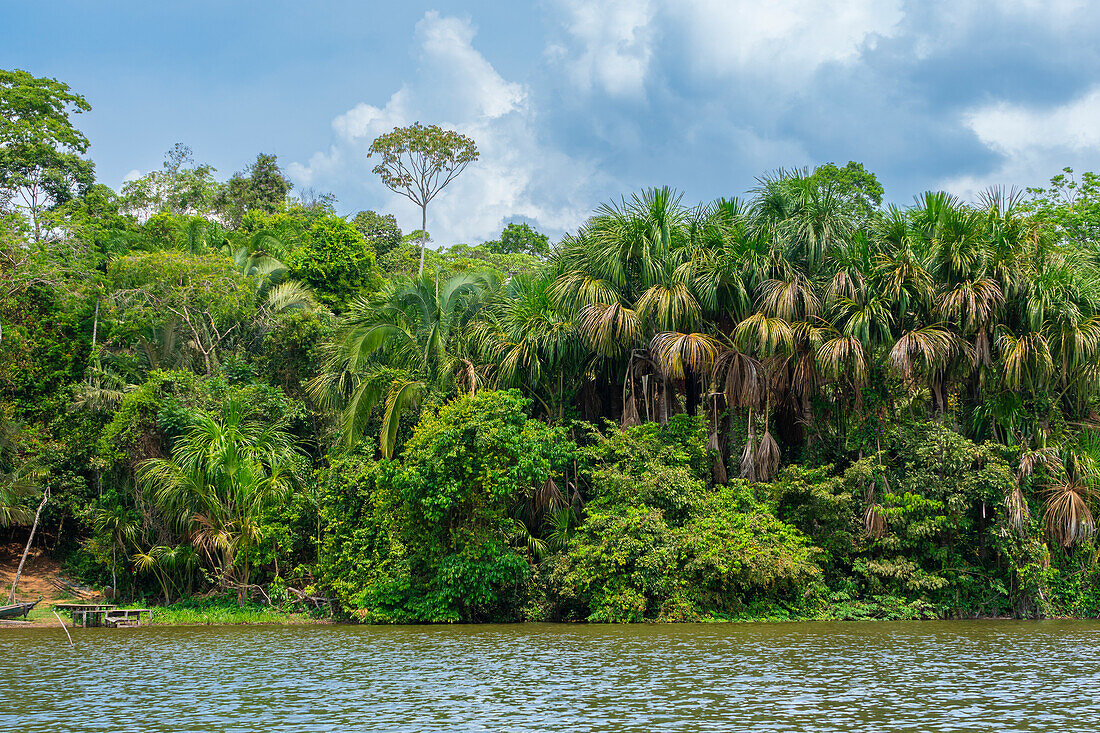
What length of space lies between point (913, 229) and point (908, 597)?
9.07 m

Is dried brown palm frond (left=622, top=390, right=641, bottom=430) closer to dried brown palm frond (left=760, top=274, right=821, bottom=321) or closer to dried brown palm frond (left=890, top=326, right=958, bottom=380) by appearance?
dried brown palm frond (left=760, top=274, right=821, bottom=321)

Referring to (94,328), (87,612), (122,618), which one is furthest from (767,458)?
(94,328)

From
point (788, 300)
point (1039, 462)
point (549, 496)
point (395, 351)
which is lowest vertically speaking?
point (549, 496)

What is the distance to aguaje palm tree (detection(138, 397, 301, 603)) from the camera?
77.8ft

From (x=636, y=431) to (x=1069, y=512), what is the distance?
32.2 feet

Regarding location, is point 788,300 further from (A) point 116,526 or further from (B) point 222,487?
(A) point 116,526

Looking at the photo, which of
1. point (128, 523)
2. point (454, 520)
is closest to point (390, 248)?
point (128, 523)

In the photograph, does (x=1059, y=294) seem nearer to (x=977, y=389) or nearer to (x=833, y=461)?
(x=977, y=389)

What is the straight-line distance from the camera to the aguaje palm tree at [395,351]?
23.9m

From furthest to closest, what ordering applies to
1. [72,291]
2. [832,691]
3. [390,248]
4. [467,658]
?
[390,248], [72,291], [467,658], [832,691]

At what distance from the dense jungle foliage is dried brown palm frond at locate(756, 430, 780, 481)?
0.39 ft

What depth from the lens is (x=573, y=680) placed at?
13219mm

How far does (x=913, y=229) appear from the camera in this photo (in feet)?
78.3

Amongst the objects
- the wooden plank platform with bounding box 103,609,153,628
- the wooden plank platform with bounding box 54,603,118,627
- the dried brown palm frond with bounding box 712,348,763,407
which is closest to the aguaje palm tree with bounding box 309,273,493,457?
the wooden plank platform with bounding box 103,609,153,628
